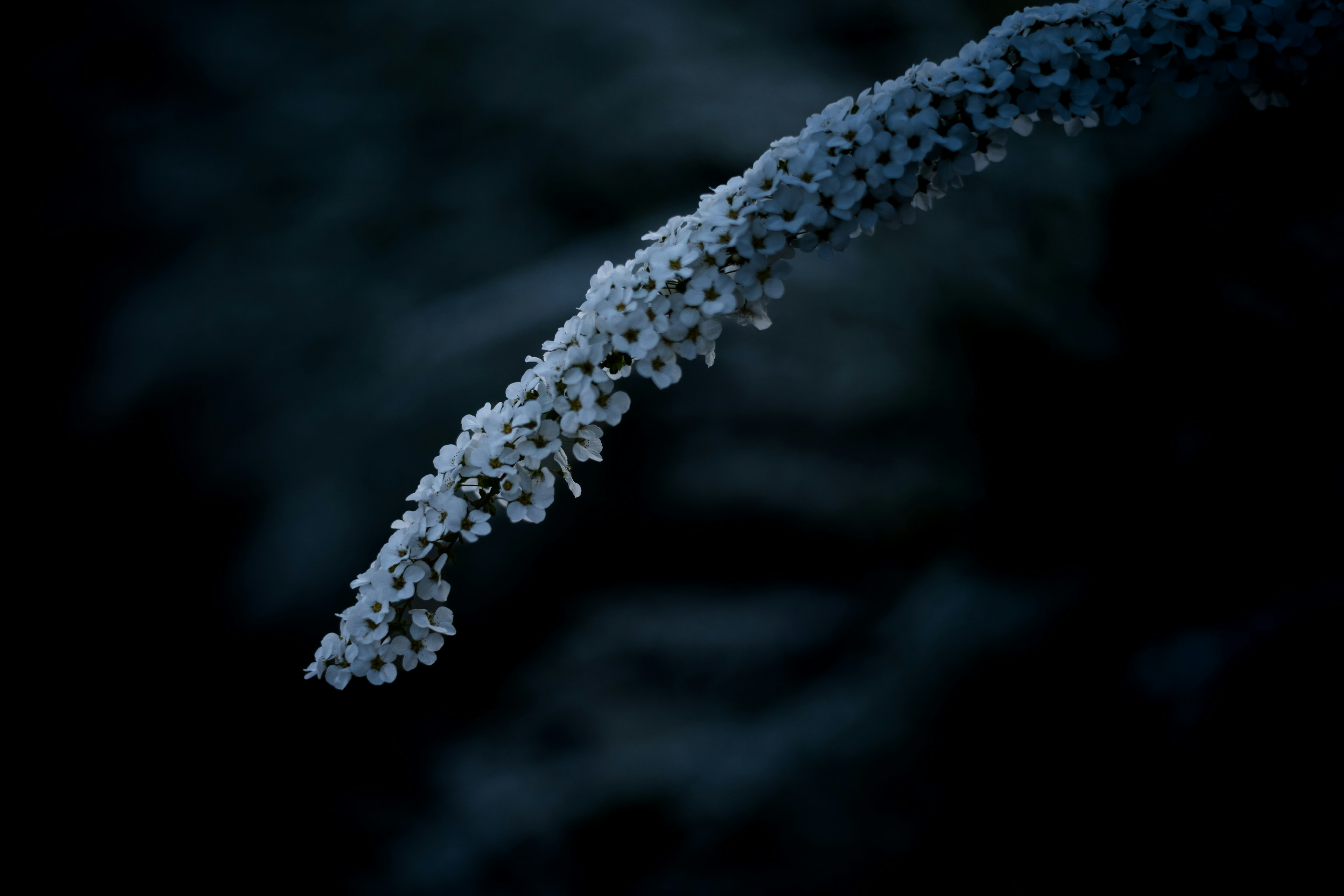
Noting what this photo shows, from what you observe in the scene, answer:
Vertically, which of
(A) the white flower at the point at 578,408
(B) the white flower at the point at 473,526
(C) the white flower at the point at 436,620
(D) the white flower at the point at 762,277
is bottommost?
(C) the white flower at the point at 436,620

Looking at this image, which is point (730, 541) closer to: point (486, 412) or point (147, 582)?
point (486, 412)

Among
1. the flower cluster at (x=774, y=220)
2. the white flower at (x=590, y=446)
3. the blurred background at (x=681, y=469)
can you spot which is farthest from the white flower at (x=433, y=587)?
the blurred background at (x=681, y=469)

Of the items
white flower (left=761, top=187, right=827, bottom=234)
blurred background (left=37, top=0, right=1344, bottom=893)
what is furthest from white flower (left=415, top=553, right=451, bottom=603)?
blurred background (left=37, top=0, right=1344, bottom=893)

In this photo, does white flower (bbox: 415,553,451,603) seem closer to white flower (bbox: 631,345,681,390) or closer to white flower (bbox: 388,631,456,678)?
white flower (bbox: 388,631,456,678)

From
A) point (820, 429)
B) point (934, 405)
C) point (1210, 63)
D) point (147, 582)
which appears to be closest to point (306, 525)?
point (147, 582)

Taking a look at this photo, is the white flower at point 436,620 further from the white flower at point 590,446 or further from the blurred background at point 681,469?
the blurred background at point 681,469

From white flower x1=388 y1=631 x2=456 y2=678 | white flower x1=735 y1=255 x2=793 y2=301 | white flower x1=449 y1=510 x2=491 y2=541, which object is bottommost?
white flower x1=388 y1=631 x2=456 y2=678
